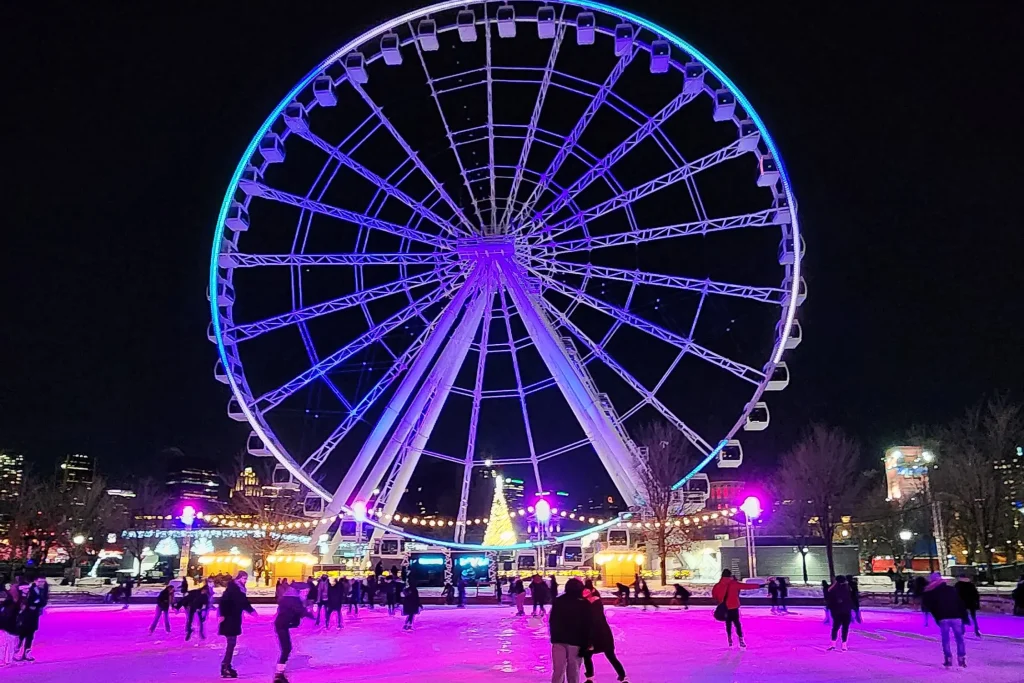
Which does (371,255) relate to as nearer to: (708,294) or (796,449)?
(708,294)

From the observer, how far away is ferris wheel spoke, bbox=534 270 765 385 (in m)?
27.6

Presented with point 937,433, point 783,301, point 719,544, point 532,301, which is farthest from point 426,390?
point 937,433

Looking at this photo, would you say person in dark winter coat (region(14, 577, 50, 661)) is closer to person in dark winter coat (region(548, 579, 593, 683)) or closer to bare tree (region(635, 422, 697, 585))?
person in dark winter coat (region(548, 579, 593, 683))

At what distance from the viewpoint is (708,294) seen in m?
27.0

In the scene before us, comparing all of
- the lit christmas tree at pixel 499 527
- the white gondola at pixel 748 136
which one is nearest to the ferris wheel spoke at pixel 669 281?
the white gondola at pixel 748 136

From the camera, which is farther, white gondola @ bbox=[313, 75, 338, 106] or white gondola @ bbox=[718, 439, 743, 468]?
white gondola @ bbox=[718, 439, 743, 468]

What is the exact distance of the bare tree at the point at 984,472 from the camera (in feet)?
148

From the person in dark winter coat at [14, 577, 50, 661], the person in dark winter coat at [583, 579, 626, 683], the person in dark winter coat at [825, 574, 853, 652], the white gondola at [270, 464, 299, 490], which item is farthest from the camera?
the white gondola at [270, 464, 299, 490]

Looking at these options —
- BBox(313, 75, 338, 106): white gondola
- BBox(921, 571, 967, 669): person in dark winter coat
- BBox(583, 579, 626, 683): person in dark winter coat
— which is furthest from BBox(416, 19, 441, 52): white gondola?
BBox(921, 571, 967, 669): person in dark winter coat

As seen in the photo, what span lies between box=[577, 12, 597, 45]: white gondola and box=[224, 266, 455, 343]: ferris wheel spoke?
903cm

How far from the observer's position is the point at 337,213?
26703mm

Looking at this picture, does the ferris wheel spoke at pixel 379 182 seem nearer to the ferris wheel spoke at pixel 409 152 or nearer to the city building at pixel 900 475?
the ferris wheel spoke at pixel 409 152

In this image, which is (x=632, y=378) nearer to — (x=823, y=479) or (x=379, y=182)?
(x=379, y=182)

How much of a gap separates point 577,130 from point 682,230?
4614 millimetres
